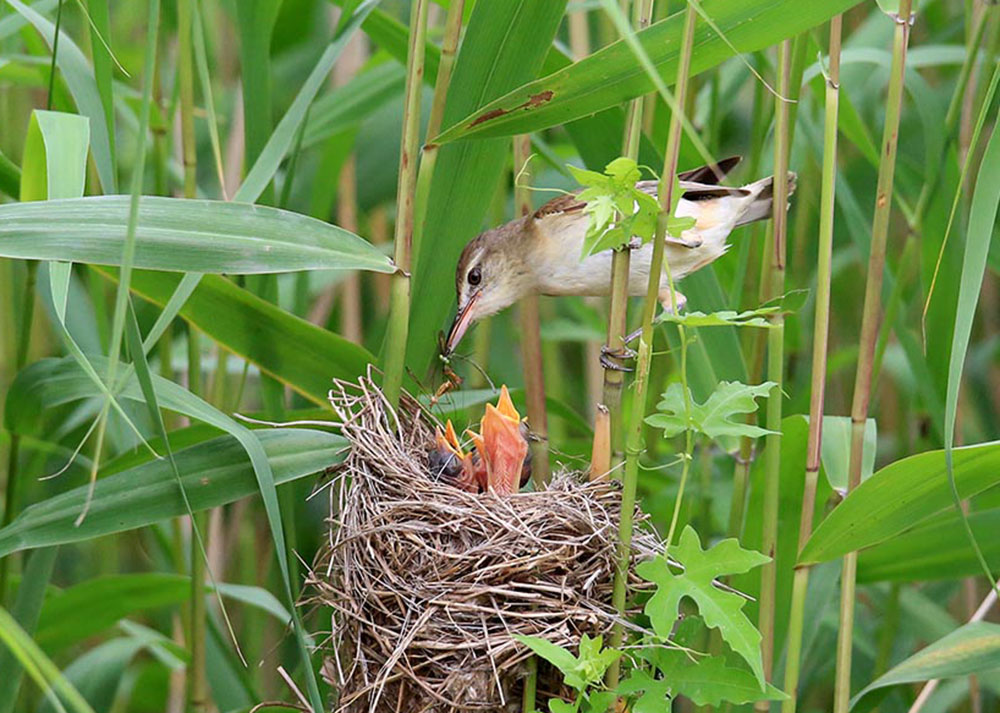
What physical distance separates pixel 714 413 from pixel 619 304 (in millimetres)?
160

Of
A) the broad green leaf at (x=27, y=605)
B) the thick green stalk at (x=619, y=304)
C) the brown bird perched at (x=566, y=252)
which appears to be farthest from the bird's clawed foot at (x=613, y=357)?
the broad green leaf at (x=27, y=605)

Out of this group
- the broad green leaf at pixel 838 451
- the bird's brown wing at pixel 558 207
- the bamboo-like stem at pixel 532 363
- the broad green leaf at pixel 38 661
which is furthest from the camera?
the bird's brown wing at pixel 558 207

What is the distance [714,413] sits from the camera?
1.32 meters

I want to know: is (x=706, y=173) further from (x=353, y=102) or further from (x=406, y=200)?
(x=406, y=200)

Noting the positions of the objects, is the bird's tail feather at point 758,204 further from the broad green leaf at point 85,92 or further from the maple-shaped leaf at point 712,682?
the broad green leaf at point 85,92

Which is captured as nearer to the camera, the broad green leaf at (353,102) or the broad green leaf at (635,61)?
the broad green leaf at (635,61)

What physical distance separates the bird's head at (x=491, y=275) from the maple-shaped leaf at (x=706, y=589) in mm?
889

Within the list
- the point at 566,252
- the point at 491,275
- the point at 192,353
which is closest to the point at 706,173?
the point at 566,252

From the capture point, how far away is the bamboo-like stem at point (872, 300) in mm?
1450

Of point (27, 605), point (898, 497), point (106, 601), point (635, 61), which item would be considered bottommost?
point (106, 601)

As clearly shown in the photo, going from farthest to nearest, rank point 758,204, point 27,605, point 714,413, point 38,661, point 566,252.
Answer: point 566,252, point 758,204, point 27,605, point 714,413, point 38,661

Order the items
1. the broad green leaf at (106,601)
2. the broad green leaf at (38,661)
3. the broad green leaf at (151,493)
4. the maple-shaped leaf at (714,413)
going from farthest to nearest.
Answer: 1. the broad green leaf at (106,601)
2. the broad green leaf at (151,493)
3. the maple-shaped leaf at (714,413)
4. the broad green leaf at (38,661)

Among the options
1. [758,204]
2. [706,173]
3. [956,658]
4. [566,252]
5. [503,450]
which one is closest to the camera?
[956,658]

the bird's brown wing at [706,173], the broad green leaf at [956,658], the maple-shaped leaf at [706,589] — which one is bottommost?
the broad green leaf at [956,658]
